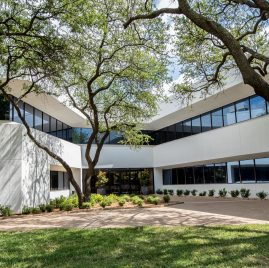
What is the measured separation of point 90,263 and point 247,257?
297 centimetres

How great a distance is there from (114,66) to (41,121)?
902cm

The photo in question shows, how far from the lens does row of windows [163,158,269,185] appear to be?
2273cm

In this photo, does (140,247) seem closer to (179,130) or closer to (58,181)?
(58,181)

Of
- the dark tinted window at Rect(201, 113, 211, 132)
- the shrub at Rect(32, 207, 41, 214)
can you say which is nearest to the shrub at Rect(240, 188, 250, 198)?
the dark tinted window at Rect(201, 113, 211, 132)

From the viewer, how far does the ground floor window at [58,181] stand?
23.5 meters

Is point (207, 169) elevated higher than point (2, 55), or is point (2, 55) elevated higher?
point (2, 55)

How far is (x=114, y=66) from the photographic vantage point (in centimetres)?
1897

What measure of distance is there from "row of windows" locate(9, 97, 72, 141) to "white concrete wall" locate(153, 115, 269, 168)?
8.92m

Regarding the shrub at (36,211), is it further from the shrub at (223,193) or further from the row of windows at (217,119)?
the row of windows at (217,119)

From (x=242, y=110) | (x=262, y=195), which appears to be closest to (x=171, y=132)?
(x=242, y=110)

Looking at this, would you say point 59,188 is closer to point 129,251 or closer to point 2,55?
point 2,55

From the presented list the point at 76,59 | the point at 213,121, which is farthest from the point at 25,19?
the point at 213,121

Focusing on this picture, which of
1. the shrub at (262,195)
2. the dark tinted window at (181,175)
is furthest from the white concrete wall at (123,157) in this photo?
the shrub at (262,195)

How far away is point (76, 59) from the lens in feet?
49.7
